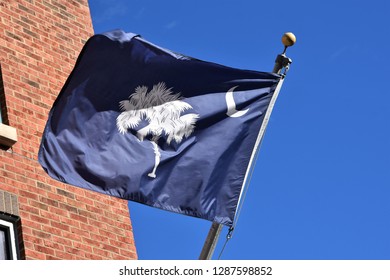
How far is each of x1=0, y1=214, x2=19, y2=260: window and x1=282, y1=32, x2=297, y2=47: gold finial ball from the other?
3.58 m

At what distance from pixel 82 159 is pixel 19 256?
4.94 ft

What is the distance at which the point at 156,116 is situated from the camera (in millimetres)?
10125

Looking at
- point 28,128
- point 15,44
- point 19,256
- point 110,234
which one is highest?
point 15,44

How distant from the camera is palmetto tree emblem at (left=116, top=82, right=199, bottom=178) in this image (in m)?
9.93

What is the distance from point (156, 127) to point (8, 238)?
7.02ft

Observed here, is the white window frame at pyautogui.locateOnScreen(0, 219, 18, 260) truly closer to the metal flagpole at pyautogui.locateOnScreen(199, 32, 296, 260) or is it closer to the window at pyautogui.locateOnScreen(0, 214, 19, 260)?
the window at pyautogui.locateOnScreen(0, 214, 19, 260)

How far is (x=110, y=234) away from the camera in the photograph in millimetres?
11789

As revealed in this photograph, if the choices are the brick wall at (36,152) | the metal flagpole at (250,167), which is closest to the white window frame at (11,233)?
the brick wall at (36,152)

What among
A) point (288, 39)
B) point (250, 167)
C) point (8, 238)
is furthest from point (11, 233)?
point (288, 39)

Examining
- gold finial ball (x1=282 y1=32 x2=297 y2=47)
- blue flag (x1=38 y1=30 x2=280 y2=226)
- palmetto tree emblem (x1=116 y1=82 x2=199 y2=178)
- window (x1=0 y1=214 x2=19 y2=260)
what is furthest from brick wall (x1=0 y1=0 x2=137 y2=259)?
gold finial ball (x1=282 y1=32 x2=297 y2=47)

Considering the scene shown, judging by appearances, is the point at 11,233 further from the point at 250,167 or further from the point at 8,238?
the point at 250,167
